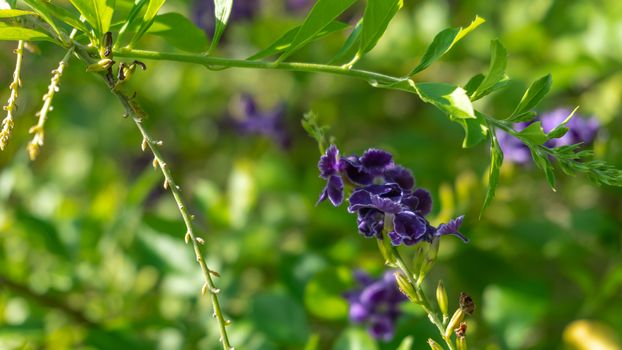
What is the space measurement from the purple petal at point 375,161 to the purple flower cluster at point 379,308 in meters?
0.36

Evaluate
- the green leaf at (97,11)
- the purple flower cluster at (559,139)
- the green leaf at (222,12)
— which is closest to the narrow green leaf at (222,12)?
the green leaf at (222,12)

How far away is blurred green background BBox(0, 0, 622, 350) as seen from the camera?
54.5 inches

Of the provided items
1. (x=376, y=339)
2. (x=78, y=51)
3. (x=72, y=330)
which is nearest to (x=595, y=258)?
(x=376, y=339)

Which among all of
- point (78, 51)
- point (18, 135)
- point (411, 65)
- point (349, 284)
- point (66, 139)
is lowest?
point (349, 284)

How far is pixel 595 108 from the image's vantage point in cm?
201

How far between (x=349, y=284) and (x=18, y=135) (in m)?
1.17

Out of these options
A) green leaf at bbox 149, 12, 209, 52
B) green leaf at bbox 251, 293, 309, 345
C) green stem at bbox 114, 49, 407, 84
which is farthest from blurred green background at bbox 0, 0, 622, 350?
green stem at bbox 114, 49, 407, 84

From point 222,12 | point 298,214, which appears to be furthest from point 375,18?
point 298,214

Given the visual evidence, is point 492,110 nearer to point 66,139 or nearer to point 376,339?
point 376,339

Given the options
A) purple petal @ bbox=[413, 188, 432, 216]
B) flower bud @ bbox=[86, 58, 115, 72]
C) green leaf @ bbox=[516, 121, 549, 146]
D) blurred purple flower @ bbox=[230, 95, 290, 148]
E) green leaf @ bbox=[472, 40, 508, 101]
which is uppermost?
blurred purple flower @ bbox=[230, 95, 290, 148]

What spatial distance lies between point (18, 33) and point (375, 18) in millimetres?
347

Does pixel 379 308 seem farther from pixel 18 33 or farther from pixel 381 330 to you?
pixel 18 33

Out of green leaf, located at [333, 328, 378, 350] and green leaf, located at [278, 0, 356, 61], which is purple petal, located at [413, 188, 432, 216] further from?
green leaf, located at [333, 328, 378, 350]

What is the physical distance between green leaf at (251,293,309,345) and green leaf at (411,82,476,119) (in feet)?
1.99
